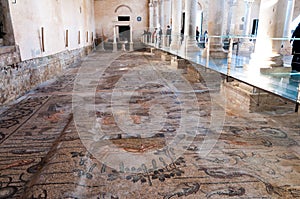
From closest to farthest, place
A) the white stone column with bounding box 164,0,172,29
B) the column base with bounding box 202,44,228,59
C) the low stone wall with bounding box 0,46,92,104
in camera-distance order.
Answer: the low stone wall with bounding box 0,46,92,104 → the column base with bounding box 202,44,228,59 → the white stone column with bounding box 164,0,172,29

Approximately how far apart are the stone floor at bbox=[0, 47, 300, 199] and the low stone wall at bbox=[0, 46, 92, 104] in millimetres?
422

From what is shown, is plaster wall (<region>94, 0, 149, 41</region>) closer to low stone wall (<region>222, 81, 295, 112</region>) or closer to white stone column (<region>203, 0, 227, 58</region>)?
white stone column (<region>203, 0, 227, 58</region>)

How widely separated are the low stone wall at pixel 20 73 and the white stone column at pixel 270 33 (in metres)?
5.19

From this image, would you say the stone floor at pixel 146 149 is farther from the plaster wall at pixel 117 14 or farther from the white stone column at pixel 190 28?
the plaster wall at pixel 117 14

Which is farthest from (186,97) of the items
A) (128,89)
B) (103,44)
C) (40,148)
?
(103,44)

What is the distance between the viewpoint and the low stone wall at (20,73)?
5.09 m

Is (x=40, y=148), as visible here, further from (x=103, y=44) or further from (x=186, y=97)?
(x=103, y=44)

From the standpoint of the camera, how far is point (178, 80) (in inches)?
274

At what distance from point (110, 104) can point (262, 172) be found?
3.14 meters

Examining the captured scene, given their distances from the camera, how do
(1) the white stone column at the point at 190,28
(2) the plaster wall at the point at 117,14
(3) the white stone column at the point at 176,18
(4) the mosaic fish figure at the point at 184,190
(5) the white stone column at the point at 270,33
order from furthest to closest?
(2) the plaster wall at the point at 117,14 → (3) the white stone column at the point at 176,18 → (1) the white stone column at the point at 190,28 → (5) the white stone column at the point at 270,33 → (4) the mosaic fish figure at the point at 184,190

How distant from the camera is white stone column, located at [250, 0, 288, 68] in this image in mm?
4887

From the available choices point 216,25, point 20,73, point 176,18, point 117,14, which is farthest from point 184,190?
point 117,14

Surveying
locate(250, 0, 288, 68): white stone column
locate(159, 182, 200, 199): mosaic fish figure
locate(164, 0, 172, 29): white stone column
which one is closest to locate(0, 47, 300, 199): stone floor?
locate(159, 182, 200, 199): mosaic fish figure

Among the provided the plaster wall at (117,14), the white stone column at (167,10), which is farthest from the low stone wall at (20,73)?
the plaster wall at (117,14)
